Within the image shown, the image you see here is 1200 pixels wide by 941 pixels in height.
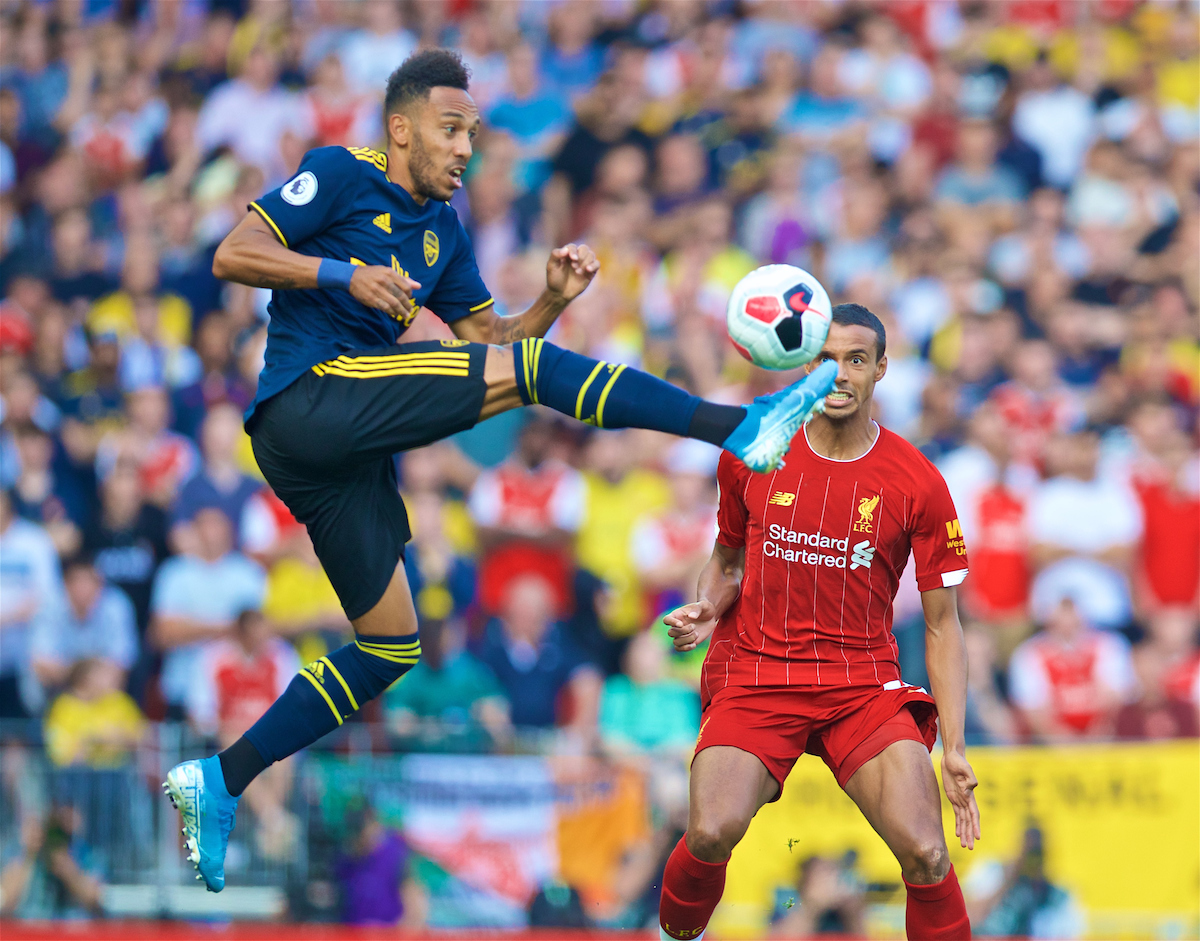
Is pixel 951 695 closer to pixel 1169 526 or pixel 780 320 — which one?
pixel 780 320

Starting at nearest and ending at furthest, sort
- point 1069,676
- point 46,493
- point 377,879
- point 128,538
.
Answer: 1. point 377,879
2. point 1069,676
3. point 128,538
4. point 46,493

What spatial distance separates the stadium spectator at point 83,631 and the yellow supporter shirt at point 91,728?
171mm

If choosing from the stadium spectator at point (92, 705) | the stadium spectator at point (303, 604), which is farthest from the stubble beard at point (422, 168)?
the stadium spectator at point (92, 705)

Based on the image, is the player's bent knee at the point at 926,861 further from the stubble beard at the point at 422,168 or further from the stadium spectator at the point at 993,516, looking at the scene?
the stadium spectator at the point at 993,516

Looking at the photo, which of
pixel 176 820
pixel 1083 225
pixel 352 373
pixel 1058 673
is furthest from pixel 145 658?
pixel 1083 225

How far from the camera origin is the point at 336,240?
232 inches

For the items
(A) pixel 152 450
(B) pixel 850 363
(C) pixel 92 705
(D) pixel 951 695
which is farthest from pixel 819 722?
(A) pixel 152 450

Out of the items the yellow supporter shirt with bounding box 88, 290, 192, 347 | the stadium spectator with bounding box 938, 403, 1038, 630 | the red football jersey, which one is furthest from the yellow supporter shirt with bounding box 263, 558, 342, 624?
the red football jersey

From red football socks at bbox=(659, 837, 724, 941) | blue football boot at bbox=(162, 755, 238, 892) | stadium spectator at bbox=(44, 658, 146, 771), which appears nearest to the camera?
red football socks at bbox=(659, 837, 724, 941)

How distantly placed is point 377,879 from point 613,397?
16.9 feet

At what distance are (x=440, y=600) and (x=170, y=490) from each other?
230cm

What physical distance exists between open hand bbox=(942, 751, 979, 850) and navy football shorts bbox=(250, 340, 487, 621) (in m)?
2.26

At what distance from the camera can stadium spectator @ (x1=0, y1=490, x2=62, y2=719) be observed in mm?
10383

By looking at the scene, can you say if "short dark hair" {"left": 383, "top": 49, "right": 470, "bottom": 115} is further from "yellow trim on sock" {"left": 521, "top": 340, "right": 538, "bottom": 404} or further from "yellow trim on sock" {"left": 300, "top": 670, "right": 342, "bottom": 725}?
"yellow trim on sock" {"left": 300, "top": 670, "right": 342, "bottom": 725}
